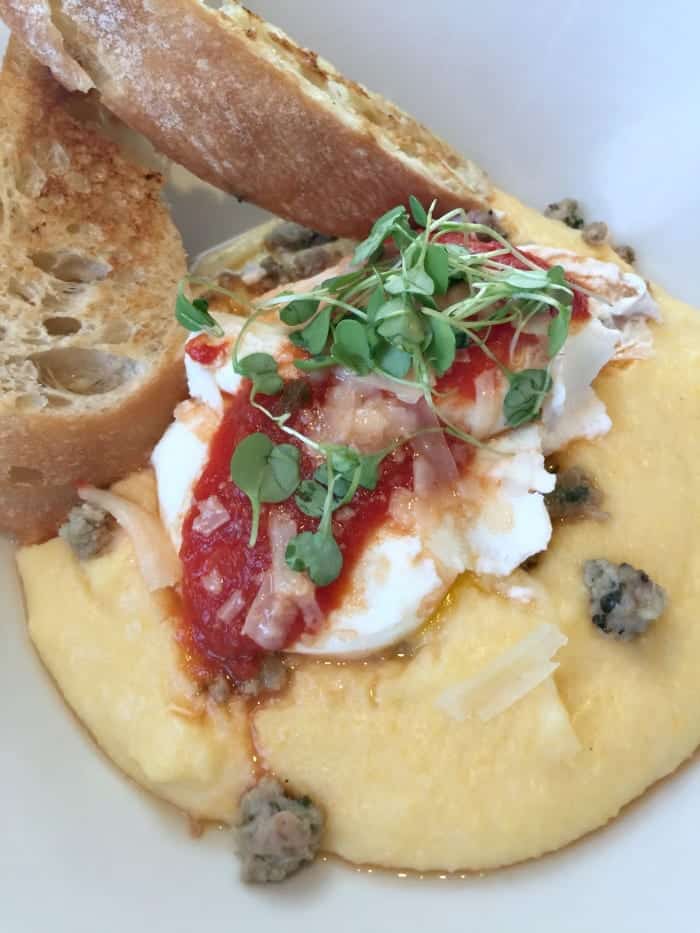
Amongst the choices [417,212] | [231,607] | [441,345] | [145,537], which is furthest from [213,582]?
[417,212]

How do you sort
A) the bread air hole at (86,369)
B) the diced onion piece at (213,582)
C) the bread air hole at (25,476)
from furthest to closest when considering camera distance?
the bread air hole at (86,369)
the bread air hole at (25,476)
the diced onion piece at (213,582)

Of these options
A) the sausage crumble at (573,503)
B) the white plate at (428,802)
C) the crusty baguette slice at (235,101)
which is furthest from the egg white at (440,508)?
the white plate at (428,802)

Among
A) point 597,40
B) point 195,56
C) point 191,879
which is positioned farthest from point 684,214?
point 191,879

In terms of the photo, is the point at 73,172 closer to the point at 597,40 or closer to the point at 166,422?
the point at 166,422

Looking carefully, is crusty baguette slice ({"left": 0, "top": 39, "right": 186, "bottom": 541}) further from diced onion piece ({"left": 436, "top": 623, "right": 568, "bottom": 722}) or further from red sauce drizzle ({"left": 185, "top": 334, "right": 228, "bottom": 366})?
diced onion piece ({"left": 436, "top": 623, "right": 568, "bottom": 722})

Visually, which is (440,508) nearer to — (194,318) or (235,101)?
(194,318)

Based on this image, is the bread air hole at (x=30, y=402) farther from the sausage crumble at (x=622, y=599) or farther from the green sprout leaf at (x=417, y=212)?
the sausage crumble at (x=622, y=599)
